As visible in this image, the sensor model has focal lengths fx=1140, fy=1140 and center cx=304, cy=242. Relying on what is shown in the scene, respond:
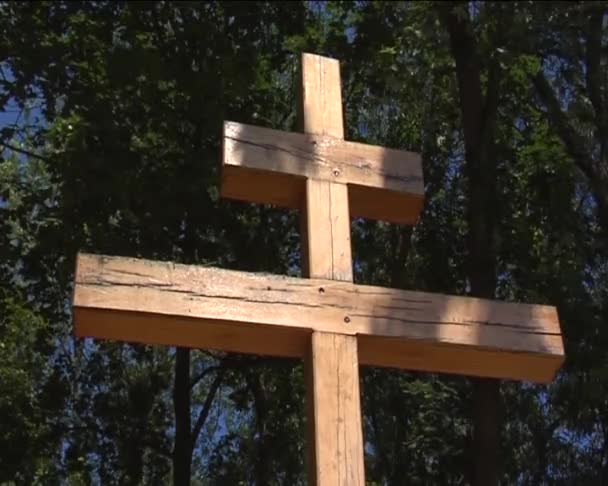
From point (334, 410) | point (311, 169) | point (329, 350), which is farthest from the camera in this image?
point (311, 169)

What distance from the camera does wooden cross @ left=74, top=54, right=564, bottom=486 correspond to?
12.6 ft

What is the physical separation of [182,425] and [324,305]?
5690 mm

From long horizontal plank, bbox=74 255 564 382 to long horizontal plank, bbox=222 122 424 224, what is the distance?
49cm

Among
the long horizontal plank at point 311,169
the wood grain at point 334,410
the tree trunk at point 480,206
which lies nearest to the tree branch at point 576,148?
the tree trunk at point 480,206

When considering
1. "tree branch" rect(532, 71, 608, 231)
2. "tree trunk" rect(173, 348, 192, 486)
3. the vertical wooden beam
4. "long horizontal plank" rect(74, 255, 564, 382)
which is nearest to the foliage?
"tree branch" rect(532, 71, 608, 231)

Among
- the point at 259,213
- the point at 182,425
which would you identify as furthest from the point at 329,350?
the point at 259,213

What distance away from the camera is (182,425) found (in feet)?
31.1

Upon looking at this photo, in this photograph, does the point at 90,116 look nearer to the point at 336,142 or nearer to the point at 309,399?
the point at 336,142

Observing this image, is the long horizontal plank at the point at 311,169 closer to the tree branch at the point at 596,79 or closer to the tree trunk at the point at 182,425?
the tree branch at the point at 596,79

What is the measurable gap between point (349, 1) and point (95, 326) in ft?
16.9

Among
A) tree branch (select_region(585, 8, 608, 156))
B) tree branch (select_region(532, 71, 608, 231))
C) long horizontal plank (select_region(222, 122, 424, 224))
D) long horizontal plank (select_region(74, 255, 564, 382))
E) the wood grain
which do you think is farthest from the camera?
tree branch (select_region(585, 8, 608, 156))

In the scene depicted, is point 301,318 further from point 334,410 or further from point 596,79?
point 596,79

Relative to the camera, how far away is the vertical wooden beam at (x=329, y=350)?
3762mm

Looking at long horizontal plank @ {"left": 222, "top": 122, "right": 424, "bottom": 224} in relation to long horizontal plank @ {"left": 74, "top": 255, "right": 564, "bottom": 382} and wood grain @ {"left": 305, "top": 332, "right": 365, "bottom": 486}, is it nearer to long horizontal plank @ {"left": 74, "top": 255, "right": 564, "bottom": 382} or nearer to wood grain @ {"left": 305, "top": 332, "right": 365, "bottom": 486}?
long horizontal plank @ {"left": 74, "top": 255, "right": 564, "bottom": 382}
